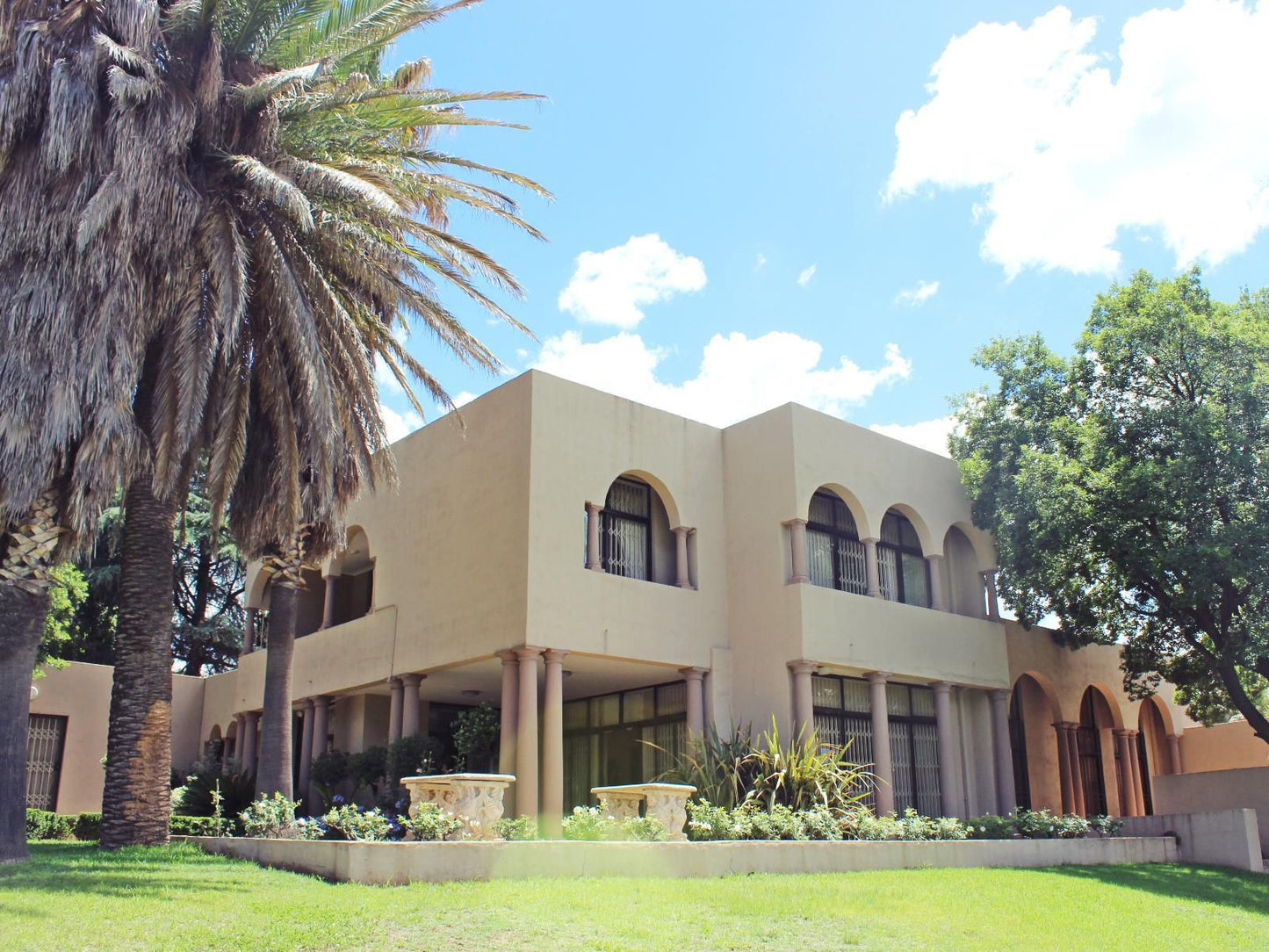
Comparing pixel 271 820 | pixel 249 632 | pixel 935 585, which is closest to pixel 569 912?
pixel 271 820

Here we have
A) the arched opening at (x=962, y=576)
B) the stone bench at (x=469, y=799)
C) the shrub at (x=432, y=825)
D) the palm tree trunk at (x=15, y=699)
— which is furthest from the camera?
the arched opening at (x=962, y=576)

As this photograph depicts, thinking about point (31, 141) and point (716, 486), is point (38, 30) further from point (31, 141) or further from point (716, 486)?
point (716, 486)

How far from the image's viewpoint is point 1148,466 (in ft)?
62.0

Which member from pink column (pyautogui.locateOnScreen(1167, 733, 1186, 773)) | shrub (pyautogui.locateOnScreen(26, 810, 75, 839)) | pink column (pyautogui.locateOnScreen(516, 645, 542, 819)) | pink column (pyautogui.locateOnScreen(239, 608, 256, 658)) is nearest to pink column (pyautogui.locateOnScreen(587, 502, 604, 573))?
pink column (pyautogui.locateOnScreen(516, 645, 542, 819))

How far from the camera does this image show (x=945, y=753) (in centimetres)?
2005

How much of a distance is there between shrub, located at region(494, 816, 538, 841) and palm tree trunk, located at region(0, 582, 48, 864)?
5158 mm

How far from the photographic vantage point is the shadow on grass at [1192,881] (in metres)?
15.2

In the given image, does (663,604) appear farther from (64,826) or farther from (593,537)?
(64,826)

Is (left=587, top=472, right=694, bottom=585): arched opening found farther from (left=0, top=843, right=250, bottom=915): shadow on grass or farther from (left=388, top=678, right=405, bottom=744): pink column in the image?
(left=0, top=843, right=250, bottom=915): shadow on grass

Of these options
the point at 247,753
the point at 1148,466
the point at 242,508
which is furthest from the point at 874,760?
the point at 247,753

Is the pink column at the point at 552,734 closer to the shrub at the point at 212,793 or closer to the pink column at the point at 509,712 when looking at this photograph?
the pink column at the point at 509,712

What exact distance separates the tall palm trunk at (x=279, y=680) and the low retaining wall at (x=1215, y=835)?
14487mm

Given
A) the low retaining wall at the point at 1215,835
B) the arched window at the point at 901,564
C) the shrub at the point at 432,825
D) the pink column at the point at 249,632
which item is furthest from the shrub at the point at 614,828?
the pink column at the point at 249,632

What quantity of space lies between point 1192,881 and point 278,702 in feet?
44.0
